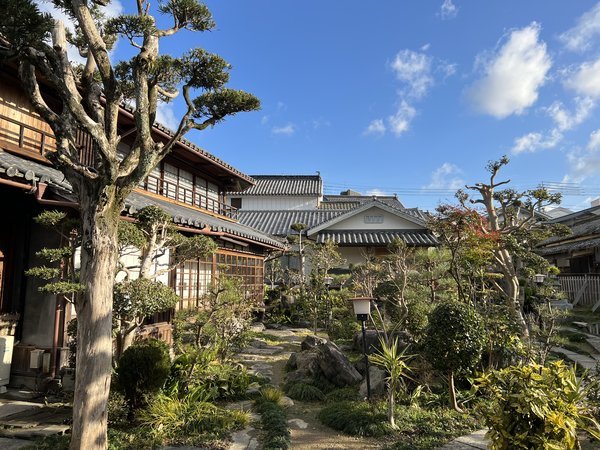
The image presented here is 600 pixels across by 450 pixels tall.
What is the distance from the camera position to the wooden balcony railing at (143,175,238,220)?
12.0 metres

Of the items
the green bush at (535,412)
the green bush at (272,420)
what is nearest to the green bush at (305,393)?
the green bush at (272,420)

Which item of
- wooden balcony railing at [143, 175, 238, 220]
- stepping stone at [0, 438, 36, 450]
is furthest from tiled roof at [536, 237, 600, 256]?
stepping stone at [0, 438, 36, 450]

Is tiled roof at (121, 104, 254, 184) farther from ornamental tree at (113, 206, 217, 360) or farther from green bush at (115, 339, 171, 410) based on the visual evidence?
green bush at (115, 339, 171, 410)

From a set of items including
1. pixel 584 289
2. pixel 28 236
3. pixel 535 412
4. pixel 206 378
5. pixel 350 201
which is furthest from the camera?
pixel 350 201

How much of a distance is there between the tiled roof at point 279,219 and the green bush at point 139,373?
19.7 m

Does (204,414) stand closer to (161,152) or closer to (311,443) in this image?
(311,443)

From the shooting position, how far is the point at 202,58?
4266 mm

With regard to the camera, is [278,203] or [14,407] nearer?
[14,407]

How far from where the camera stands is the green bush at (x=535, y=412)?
3.32 m

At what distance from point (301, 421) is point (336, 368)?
67.1 inches

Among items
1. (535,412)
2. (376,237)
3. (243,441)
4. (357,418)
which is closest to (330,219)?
(376,237)

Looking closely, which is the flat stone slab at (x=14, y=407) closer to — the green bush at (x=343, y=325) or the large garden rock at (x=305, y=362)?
the large garden rock at (x=305, y=362)

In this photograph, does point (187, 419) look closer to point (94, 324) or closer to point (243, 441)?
point (243, 441)

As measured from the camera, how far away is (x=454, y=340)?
5.23 metres
